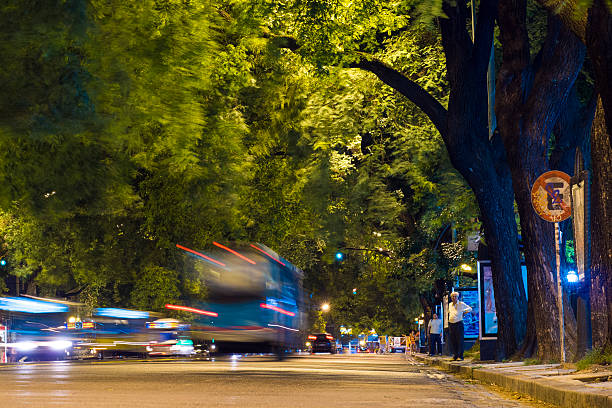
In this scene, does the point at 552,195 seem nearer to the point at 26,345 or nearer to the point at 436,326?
the point at 436,326

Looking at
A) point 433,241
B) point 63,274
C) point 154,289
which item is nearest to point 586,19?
point 433,241

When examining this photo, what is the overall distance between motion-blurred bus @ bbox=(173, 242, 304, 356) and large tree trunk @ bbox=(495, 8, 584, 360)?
12.9m

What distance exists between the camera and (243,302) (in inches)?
1283

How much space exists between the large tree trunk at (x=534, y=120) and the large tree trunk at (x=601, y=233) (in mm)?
4353

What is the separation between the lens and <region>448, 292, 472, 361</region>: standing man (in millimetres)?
28797

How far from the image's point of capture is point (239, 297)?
1284 inches

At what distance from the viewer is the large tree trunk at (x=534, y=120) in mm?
19797

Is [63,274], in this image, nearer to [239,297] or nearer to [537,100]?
[239,297]

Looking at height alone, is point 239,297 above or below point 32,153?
below

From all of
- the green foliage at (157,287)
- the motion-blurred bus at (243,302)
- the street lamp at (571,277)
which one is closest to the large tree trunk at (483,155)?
the street lamp at (571,277)

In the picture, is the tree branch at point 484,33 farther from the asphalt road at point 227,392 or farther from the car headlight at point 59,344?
the car headlight at point 59,344

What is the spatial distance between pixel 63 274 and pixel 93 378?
32.9m

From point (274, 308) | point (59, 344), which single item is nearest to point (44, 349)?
point (59, 344)

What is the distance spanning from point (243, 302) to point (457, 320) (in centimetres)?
692
